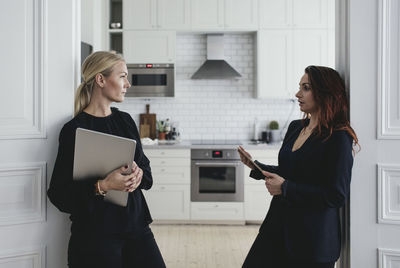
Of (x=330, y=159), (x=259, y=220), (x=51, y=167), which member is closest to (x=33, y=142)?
(x=51, y=167)

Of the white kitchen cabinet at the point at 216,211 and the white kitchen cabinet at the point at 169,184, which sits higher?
the white kitchen cabinet at the point at 169,184

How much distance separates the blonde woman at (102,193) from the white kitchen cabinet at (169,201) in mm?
2701

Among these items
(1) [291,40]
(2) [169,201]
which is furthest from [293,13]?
(2) [169,201]

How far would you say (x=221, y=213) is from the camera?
4.43 metres

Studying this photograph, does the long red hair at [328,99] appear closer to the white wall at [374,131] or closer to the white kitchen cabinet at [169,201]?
the white wall at [374,131]

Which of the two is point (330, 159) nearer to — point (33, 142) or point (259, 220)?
point (33, 142)

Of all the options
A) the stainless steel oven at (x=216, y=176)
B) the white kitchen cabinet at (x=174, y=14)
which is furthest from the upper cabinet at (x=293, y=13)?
the stainless steel oven at (x=216, y=176)

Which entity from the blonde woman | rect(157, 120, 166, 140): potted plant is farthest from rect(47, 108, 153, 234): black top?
rect(157, 120, 166, 140): potted plant

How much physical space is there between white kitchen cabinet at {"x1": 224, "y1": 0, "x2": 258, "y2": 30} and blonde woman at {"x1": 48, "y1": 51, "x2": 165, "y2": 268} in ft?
10.6

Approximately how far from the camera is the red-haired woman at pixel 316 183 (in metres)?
1.53

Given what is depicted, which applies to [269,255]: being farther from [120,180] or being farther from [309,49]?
[309,49]

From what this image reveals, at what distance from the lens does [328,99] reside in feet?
5.44

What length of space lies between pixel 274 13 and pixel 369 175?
3.44m

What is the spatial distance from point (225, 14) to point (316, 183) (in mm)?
3504
